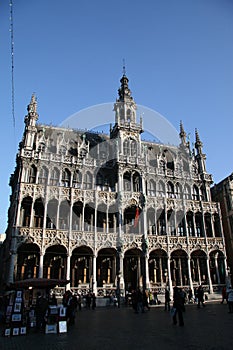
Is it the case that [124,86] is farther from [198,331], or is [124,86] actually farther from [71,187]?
[198,331]

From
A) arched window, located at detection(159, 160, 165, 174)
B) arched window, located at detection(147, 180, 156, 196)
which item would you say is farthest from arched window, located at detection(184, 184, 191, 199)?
arched window, located at detection(147, 180, 156, 196)

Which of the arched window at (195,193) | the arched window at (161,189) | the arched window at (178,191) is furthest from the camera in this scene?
the arched window at (195,193)

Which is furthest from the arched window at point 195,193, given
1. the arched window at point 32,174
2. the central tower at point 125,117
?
the arched window at point 32,174

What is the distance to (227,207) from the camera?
4509 centimetres

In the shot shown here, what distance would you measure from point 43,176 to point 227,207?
96.9 feet

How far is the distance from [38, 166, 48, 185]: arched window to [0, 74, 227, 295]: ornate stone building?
0.13 meters

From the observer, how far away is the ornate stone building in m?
32.5

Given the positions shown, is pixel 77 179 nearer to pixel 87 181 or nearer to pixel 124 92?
pixel 87 181

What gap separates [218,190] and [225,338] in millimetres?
39745

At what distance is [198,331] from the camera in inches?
482

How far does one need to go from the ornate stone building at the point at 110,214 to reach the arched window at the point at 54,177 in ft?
0.47

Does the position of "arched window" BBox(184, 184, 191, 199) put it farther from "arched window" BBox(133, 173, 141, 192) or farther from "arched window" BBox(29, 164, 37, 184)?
"arched window" BBox(29, 164, 37, 184)

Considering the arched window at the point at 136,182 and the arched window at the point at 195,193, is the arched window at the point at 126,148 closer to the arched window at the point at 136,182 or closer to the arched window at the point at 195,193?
the arched window at the point at 136,182

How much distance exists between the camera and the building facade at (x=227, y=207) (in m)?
42.9
